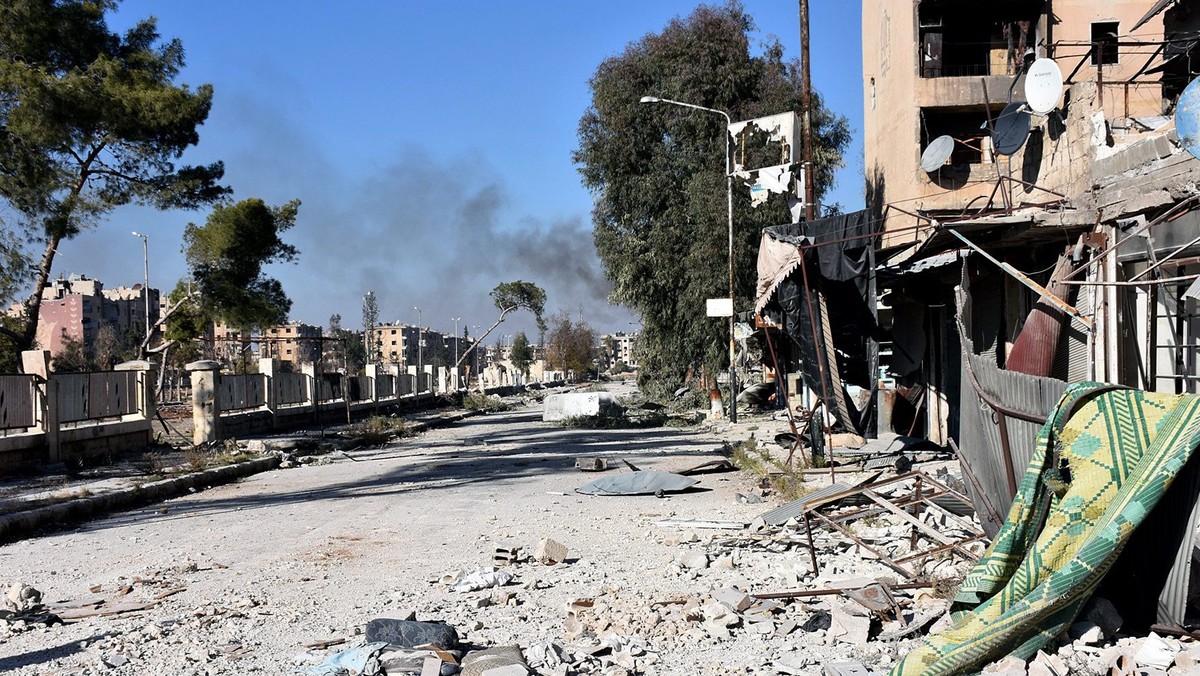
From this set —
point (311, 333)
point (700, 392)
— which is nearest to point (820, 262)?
point (700, 392)

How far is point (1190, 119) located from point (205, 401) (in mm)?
18040

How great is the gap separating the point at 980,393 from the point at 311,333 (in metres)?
124

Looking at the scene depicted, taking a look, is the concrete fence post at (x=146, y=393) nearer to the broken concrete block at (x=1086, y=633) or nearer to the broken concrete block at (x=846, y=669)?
the broken concrete block at (x=846, y=669)

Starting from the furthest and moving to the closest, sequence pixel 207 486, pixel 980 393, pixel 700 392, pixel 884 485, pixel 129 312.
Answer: pixel 129 312, pixel 700 392, pixel 207 486, pixel 884 485, pixel 980 393

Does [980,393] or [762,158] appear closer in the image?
[980,393]

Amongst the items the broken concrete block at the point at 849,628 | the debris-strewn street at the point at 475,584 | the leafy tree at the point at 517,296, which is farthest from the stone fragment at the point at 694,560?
the leafy tree at the point at 517,296

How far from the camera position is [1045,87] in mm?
10492

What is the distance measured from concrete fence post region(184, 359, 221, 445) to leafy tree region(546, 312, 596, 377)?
75864 millimetres

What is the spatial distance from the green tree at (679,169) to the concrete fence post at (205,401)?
586 inches

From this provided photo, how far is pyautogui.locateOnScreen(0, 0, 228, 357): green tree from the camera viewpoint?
56.8ft

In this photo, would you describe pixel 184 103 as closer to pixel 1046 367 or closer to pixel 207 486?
pixel 207 486

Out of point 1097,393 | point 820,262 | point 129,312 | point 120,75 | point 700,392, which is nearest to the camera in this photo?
point 1097,393

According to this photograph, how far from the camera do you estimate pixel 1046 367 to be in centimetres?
905

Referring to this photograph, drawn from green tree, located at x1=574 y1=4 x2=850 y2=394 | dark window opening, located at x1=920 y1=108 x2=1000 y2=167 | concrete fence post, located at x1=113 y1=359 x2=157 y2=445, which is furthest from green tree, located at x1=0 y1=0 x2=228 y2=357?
dark window opening, located at x1=920 y1=108 x2=1000 y2=167
